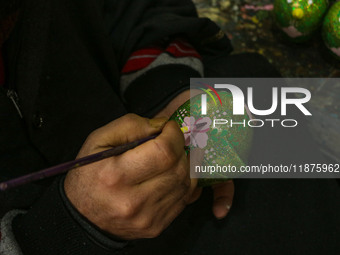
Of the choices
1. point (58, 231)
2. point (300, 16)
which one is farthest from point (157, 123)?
point (300, 16)

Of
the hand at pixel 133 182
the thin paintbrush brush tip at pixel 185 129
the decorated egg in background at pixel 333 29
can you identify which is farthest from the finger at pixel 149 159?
the decorated egg in background at pixel 333 29

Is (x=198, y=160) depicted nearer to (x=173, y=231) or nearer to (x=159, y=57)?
(x=173, y=231)

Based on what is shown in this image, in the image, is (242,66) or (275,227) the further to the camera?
(242,66)

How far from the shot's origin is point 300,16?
40.3 inches

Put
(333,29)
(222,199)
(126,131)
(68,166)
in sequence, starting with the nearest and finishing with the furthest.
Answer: (68,166) < (126,131) < (222,199) < (333,29)

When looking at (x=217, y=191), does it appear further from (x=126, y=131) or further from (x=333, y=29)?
(x=333, y=29)

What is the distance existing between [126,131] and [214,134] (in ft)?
0.72

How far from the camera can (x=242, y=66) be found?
40.4 inches

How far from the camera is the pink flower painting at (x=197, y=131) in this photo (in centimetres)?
66

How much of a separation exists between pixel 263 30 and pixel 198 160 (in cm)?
84

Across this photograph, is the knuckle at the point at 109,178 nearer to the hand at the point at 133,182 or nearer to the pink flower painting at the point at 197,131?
the hand at the point at 133,182

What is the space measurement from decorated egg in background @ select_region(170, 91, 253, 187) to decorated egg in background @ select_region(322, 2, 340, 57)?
0.54 meters

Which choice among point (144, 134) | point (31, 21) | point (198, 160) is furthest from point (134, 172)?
point (31, 21)

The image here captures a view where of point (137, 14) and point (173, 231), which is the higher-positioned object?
point (137, 14)
